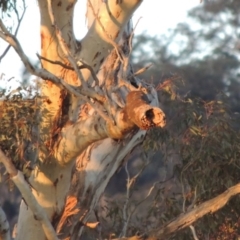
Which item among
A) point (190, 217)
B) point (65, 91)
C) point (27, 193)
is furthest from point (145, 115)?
point (190, 217)

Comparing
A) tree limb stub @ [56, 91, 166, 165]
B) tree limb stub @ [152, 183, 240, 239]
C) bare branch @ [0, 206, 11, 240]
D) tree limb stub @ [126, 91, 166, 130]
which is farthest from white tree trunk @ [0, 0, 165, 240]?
tree limb stub @ [126, 91, 166, 130]

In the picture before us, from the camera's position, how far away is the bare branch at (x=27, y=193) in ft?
14.3

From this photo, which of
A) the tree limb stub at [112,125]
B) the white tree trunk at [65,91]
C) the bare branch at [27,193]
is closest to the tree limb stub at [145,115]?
the tree limb stub at [112,125]

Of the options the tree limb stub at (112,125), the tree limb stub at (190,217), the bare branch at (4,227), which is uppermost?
the tree limb stub at (112,125)

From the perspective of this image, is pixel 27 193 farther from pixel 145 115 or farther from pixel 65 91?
pixel 145 115

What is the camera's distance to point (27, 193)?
14.5 ft

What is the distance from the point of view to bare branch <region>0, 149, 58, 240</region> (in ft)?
14.3

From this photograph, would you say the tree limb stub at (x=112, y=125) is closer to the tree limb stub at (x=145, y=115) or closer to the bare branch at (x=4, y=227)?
the tree limb stub at (x=145, y=115)

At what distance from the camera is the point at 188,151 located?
275 inches

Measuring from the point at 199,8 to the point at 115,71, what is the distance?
7072mm

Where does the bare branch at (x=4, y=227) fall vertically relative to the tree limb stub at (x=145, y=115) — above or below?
below

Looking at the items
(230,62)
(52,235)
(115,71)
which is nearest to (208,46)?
(230,62)

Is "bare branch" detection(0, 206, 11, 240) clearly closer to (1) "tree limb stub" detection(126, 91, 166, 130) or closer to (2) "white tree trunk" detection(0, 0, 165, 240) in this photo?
(2) "white tree trunk" detection(0, 0, 165, 240)

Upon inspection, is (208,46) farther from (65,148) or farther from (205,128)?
(65,148)
